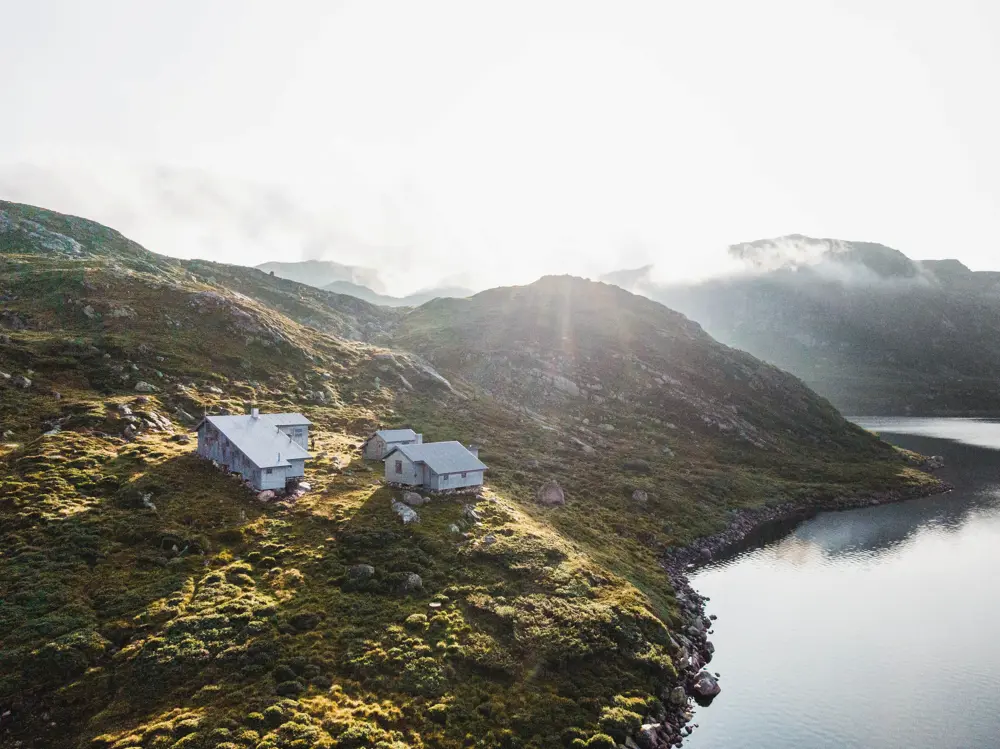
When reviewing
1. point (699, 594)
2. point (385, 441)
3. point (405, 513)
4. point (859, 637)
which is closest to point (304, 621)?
point (405, 513)

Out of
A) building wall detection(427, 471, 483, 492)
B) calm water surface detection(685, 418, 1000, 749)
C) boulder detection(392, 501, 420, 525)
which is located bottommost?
calm water surface detection(685, 418, 1000, 749)

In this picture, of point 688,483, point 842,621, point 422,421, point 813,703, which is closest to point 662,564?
point 842,621

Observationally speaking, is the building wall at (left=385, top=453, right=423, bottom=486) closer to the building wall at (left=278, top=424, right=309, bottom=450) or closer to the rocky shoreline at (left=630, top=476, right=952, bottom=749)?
the building wall at (left=278, top=424, right=309, bottom=450)

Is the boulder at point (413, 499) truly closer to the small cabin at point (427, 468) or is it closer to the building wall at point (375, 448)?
the small cabin at point (427, 468)

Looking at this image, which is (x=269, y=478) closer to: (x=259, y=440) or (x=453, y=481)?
(x=259, y=440)

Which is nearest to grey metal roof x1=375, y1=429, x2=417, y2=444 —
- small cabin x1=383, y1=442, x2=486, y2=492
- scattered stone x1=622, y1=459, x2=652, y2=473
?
small cabin x1=383, y1=442, x2=486, y2=492

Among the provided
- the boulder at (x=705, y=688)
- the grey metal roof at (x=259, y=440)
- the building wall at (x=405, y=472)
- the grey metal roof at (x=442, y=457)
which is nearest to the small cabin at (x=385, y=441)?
the grey metal roof at (x=442, y=457)
